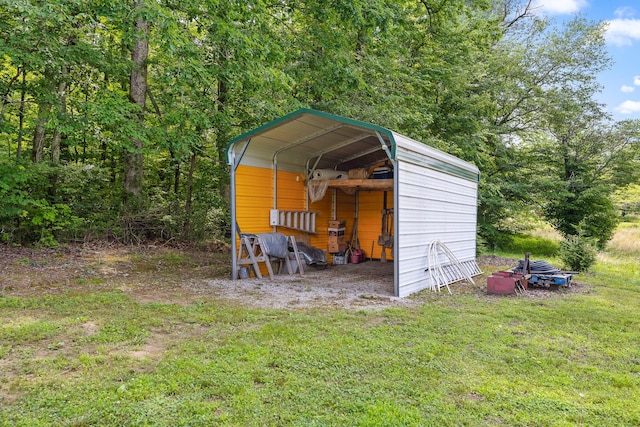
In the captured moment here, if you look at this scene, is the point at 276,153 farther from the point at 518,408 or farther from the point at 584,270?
the point at 584,270

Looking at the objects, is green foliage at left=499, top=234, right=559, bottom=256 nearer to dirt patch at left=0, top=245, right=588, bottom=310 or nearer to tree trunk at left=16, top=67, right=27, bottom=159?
dirt patch at left=0, top=245, right=588, bottom=310

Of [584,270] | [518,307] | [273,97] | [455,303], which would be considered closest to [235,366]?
[455,303]

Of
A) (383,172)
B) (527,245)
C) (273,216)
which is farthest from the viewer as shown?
(527,245)

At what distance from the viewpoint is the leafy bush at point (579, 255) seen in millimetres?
8359

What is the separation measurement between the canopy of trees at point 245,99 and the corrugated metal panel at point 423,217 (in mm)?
2662


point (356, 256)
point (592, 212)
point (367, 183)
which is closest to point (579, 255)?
point (356, 256)

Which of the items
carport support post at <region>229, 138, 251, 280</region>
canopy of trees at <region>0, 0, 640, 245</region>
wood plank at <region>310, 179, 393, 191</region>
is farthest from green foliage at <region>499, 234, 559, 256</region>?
carport support post at <region>229, 138, 251, 280</region>

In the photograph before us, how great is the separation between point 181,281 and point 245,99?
4654 mm

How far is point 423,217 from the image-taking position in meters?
6.52

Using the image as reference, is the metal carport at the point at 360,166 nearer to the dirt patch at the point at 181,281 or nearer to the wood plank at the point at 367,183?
the wood plank at the point at 367,183

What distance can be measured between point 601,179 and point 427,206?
38.3ft

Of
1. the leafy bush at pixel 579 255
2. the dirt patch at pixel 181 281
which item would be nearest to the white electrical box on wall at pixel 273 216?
the dirt patch at pixel 181 281

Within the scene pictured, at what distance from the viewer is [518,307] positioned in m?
5.12

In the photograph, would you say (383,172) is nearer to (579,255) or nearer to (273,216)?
(273,216)
